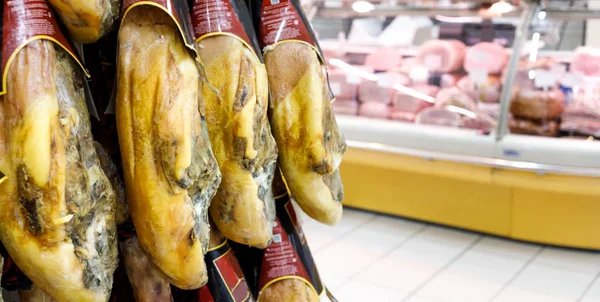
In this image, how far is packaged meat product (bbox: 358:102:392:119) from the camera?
4.76m

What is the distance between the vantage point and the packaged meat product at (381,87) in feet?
15.7

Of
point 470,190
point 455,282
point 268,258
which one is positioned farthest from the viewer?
point 470,190

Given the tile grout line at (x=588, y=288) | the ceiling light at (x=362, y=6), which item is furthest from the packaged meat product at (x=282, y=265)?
the ceiling light at (x=362, y=6)

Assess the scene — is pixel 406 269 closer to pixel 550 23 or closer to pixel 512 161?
pixel 512 161

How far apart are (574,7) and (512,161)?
3.66 ft

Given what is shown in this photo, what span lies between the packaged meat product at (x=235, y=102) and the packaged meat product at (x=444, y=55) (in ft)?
11.9

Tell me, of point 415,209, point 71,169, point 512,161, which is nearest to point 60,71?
point 71,169

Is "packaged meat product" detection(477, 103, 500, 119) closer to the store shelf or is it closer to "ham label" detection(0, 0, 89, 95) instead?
the store shelf

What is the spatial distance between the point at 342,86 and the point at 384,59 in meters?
0.38

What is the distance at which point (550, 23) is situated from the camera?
430cm

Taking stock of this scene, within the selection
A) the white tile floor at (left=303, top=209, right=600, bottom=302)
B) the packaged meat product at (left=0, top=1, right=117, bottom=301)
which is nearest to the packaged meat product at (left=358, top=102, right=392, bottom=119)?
the white tile floor at (left=303, top=209, right=600, bottom=302)

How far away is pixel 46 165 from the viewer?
2.82 ft

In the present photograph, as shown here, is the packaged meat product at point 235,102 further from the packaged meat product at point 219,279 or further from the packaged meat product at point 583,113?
the packaged meat product at point 583,113

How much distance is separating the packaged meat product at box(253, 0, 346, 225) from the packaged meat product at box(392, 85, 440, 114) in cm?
347
